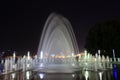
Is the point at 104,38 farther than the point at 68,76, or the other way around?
the point at 104,38

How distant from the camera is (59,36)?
33.2m

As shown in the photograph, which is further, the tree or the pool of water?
the tree

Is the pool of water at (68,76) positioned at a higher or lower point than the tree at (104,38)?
lower

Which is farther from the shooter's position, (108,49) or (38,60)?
(108,49)

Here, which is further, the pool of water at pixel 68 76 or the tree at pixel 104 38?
the tree at pixel 104 38

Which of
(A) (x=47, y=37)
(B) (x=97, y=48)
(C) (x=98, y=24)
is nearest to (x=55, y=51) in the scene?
(A) (x=47, y=37)

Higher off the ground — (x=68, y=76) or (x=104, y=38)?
(x=104, y=38)

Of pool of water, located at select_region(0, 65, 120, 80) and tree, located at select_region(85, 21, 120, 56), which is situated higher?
tree, located at select_region(85, 21, 120, 56)

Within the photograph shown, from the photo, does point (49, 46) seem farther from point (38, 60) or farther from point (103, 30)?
point (103, 30)

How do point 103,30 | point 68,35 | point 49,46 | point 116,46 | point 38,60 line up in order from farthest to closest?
point 103,30 < point 116,46 < point 38,60 < point 49,46 < point 68,35

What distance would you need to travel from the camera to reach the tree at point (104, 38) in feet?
141

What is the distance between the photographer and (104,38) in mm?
44000

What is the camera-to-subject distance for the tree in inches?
1697

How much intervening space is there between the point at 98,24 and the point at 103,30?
99.1 inches
